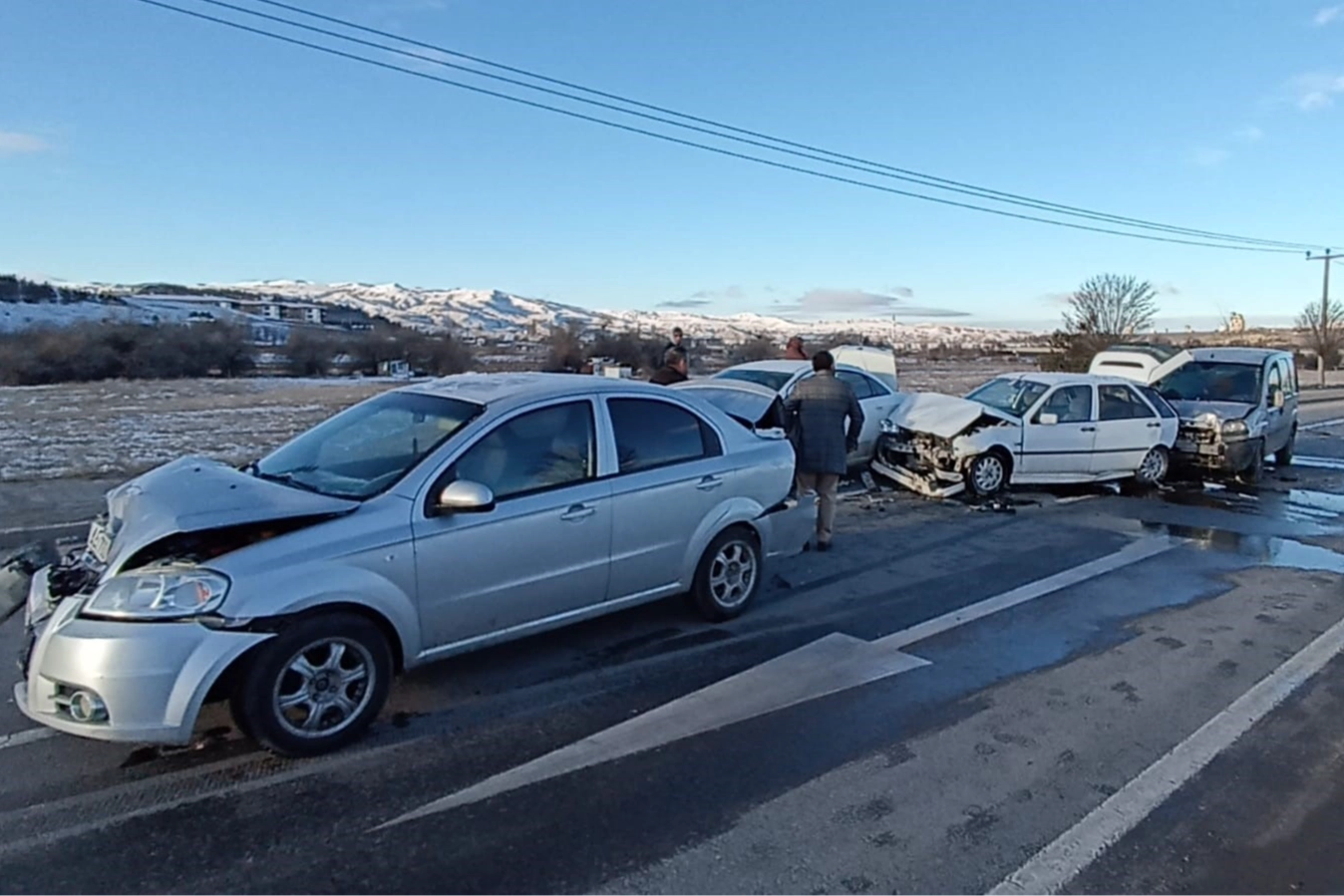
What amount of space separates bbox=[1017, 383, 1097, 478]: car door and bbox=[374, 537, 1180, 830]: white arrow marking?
5.49 m

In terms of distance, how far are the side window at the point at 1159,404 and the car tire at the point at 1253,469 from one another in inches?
50.8

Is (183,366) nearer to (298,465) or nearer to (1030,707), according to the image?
(298,465)

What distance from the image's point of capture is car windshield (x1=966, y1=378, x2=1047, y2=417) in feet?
38.6

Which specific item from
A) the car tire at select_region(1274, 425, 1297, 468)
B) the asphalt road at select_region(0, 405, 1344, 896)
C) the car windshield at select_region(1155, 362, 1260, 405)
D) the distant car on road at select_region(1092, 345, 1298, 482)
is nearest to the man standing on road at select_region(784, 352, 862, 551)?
the asphalt road at select_region(0, 405, 1344, 896)

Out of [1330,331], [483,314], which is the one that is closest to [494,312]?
[483,314]

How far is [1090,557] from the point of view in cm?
807

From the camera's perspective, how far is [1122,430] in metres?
12.0

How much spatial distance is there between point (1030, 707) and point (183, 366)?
129 feet

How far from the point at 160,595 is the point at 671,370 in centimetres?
735

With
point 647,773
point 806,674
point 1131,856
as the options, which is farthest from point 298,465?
point 1131,856

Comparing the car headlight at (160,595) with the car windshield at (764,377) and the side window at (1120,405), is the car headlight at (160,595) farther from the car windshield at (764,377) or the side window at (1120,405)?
the side window at (1120,405)

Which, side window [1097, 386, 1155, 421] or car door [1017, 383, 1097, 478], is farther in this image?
side window [1097, 386, 1155, 421]

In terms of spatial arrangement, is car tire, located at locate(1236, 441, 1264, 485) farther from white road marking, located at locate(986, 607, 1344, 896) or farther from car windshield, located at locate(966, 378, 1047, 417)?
white road marking, located at locate(986, 607, 1344, 896)

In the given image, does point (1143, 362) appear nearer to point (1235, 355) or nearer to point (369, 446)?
point (1235, 355)
